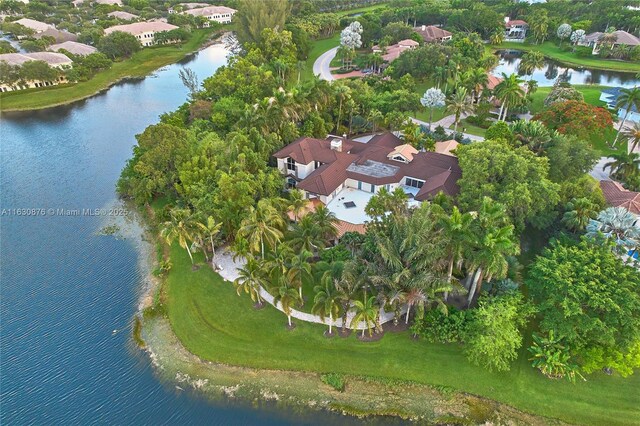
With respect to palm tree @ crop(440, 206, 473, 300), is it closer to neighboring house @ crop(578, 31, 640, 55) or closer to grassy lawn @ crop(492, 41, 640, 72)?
grassy lawn @ crop(492, 41, 640, 72)

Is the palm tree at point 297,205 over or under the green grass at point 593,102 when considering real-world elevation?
over

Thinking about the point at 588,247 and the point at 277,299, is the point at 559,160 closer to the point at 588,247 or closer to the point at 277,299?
the point at 588,247

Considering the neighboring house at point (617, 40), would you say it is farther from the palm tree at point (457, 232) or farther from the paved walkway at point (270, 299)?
the paved walkway at point (270, 299)

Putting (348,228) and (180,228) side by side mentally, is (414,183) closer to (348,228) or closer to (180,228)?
(348,228)

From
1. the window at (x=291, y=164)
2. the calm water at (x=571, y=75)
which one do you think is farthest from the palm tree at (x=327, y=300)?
the calm water at (x=571, y=75)

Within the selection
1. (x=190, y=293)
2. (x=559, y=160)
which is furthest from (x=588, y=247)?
(x=190, y=293)

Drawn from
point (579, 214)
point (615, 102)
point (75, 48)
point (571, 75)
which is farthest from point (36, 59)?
point (571, 75)
